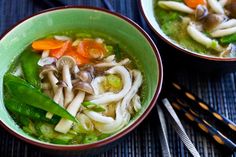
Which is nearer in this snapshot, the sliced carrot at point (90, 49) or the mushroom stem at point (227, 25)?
the sliced carrot at point (90, 49)

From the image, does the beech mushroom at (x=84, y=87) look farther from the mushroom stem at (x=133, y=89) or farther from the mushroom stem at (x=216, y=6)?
the mushroom stem at (x=216, y=6)

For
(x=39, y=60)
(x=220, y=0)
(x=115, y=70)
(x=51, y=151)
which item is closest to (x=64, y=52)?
(x=39, y=60)

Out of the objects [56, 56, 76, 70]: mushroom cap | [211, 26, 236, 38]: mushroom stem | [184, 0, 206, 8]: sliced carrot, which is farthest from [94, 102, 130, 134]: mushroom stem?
[184, 0, 206, 8]: sliced carrot

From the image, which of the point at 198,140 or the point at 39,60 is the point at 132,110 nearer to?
the point at 198,140

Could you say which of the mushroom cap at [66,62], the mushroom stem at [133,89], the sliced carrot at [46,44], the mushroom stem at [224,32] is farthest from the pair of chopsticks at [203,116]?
the sliced carrot at [46,44]

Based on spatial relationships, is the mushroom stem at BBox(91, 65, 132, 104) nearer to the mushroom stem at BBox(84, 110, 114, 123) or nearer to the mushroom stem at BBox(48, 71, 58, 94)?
the mushroom stem at BBox(84, 110, 114, 123)

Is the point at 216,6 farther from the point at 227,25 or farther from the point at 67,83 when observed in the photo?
the point at 67,83
